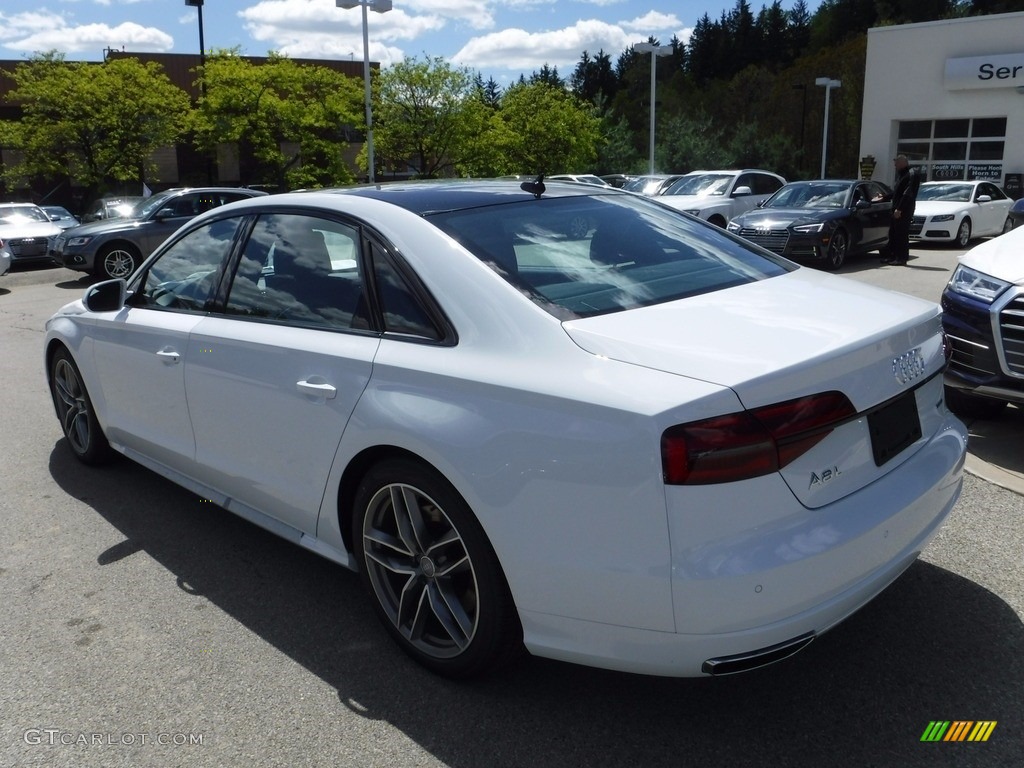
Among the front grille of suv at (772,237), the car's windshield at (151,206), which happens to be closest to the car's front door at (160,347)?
the front grille of suv at (772,237)

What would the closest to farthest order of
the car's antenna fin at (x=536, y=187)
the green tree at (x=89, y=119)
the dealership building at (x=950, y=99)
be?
the car's antenna fin at (x=536, y=187) < the green tree at (x=89, y=119) < the dealership building at (x=950, y=99)

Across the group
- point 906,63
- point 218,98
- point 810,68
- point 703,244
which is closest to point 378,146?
point 218,98

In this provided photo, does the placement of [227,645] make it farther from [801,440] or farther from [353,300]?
[801,440]

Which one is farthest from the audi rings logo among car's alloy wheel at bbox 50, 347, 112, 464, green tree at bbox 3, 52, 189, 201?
green tree at bbox 3, 52, 189, 201

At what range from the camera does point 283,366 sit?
3.33 m

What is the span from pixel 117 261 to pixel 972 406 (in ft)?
47.1

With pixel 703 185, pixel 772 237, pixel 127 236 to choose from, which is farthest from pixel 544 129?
pixel 772 237

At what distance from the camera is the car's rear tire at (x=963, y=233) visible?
17922 millimetres

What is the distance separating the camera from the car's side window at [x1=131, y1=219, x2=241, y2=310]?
3.99 meters

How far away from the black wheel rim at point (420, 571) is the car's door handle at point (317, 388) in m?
0.38

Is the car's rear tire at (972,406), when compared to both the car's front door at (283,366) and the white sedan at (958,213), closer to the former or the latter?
the car's front door at (283,366)

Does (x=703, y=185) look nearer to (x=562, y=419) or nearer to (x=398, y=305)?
(x=398, y=305)

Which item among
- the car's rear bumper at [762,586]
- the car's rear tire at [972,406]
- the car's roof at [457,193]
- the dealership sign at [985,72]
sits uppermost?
the dealership sign at [985,72]

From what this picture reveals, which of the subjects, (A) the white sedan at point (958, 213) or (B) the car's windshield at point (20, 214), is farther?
(B) the car's windshield at point (20, 214)
